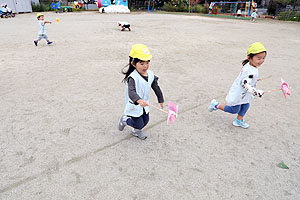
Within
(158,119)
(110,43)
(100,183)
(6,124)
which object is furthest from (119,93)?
(110,43)

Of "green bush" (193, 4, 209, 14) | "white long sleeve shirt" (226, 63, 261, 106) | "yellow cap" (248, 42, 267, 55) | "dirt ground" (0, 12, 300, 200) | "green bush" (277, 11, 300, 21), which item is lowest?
"dirt ground" (0, 12, 300, 200)

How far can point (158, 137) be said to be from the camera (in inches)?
111

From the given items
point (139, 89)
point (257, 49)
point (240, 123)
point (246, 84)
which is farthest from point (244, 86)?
point (139, 89)

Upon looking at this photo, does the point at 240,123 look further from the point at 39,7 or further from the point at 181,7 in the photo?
the point at 181,7

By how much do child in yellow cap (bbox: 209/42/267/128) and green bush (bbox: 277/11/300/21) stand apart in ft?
67.3

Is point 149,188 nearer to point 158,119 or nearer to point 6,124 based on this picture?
point 158,119

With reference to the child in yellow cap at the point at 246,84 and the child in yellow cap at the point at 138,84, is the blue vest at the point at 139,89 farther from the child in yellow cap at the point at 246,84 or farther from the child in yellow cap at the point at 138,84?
the child in yellow cap at the point at 246,84

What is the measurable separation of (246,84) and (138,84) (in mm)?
1322

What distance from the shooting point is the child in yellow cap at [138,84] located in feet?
7.22

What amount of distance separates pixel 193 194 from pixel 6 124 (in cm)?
260

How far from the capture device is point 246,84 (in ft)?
8.67

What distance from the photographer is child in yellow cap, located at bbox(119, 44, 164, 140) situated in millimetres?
2199

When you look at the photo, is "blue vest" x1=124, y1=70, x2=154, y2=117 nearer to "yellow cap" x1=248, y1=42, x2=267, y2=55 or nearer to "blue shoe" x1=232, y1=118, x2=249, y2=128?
"yellow cap" x1=248, y1=42, x2=267, y2=55

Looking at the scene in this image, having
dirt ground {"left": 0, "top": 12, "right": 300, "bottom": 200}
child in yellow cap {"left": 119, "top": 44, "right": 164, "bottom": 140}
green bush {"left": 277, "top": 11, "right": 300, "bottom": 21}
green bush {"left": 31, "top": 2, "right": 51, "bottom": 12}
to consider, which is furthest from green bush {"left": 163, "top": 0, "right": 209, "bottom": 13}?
child in yellow cap {"left": 119, "top": 44, "right": 164, "bottom": 140}
